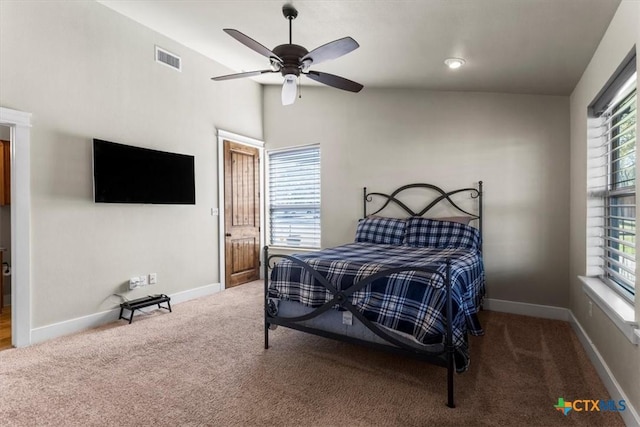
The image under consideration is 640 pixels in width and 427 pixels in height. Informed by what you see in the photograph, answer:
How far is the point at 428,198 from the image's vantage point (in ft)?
14.1

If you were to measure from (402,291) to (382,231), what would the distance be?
1998mm

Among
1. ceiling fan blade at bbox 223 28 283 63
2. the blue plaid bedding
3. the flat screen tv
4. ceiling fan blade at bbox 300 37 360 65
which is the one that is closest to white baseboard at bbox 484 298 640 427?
the blue plaid bedding

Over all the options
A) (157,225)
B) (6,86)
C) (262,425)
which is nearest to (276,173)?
(157,225)

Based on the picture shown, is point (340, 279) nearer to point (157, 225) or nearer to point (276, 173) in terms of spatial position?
point (157, 225)

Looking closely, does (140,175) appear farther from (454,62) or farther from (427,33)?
(454,62)

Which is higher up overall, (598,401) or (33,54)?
(33,54)

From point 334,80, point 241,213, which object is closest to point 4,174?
point 241,213

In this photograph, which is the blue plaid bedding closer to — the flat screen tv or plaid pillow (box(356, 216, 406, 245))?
plaid pillow (box(356, 216, 406, 245))

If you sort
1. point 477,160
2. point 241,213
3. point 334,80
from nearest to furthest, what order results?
point 334,80, point 477,160, point 241,213

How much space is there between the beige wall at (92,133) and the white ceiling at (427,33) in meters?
0.44

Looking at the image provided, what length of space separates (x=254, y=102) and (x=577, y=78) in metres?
4.13

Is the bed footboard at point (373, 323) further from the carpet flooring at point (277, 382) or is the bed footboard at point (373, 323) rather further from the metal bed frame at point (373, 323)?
the carpet flooring at point (277, 382)

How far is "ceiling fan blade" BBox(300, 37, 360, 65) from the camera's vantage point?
91.7 inches

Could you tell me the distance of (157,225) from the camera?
4.05m
